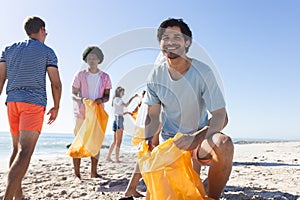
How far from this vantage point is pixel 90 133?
3.81 m

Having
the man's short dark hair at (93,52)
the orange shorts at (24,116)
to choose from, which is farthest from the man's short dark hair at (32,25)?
the man's short dark hair at (93,52)

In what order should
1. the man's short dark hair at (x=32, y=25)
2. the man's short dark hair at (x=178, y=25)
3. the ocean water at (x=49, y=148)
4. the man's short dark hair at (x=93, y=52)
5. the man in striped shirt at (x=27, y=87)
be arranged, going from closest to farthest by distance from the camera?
1. the man's short dark hair at (x=178, y=25)
2. the man in striped shirt at (x=27, y=87)
3. the man's short dark hair at (x=32, y=25)
4. the man's short dark hair at (x=93, y=52)
5. the ocean water at (x=49, y=148)

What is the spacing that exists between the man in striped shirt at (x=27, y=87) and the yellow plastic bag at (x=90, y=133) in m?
0.97

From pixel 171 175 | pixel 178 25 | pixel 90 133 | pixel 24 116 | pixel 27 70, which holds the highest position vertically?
pixel 178 25

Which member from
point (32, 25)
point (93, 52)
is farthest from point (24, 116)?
point (93, 52)

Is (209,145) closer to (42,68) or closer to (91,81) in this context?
(42,68)

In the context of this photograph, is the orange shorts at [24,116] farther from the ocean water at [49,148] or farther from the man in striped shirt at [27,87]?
the ocean water at [49,148]

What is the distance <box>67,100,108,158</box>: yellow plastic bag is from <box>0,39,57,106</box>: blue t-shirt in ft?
3.73

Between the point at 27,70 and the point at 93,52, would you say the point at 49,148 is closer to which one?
the point at 93,52

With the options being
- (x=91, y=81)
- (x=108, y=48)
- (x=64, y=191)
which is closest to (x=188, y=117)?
(x=64, y=191)

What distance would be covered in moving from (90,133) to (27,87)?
1.33 metres

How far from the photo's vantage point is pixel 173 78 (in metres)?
2.45

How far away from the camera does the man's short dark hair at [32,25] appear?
2.84 m

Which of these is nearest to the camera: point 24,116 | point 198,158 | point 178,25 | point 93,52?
point 198,158
